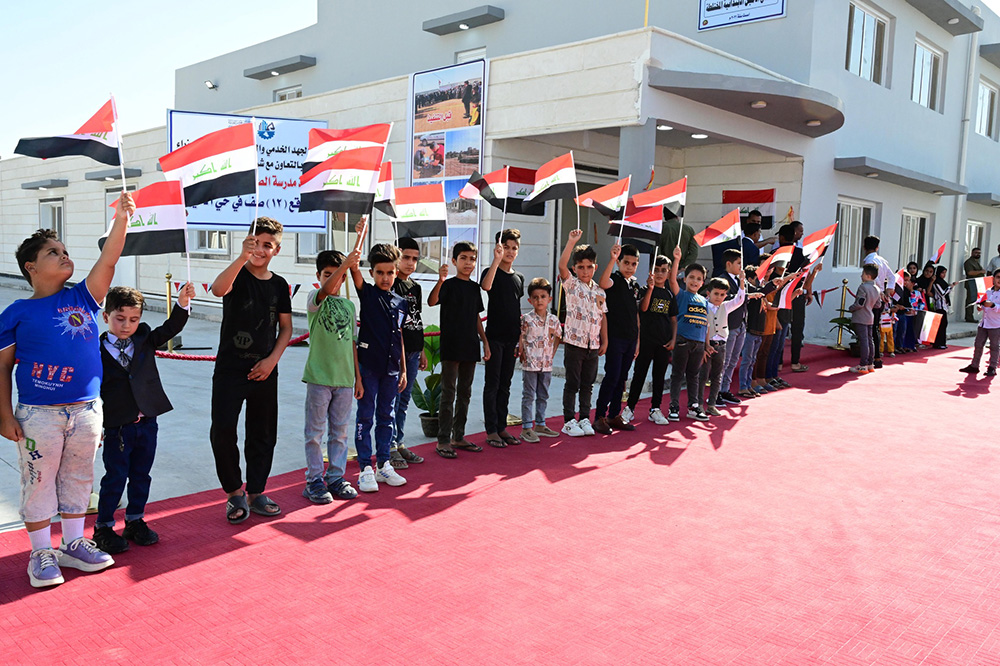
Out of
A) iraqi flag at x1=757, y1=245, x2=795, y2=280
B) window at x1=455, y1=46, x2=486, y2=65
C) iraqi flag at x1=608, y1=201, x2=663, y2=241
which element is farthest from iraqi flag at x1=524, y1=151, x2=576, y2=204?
window at x1=455, y1=46, x2=486, y2=65

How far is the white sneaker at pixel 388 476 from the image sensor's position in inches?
204

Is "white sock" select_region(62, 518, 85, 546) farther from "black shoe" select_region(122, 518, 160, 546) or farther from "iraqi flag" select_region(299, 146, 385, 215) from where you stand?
"iraqi flag" select_region(299, 146, 385, 215)

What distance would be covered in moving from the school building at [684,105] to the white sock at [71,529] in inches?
273

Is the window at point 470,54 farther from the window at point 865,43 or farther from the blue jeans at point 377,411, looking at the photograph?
the blue jeans at point 377,411

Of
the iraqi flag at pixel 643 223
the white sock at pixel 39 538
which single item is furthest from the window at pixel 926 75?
the white sock at pixel 39 538

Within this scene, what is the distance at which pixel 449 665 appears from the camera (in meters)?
2.95

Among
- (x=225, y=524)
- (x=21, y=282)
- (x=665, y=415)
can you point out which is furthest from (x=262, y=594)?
(x=21, y=282)

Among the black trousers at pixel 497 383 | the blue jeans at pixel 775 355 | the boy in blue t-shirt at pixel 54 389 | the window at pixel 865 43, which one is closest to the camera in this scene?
the boy in blue t-shirt at pixel 54 389

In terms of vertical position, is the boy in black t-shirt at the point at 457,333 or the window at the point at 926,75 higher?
the window at the point at 926,75

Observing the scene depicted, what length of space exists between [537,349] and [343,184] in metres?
2.18

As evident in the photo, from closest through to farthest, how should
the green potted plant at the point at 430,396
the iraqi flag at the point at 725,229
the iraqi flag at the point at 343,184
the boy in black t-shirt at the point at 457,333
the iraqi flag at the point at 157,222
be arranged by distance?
the iraqi flag at the point at 157,222
the iraqi flag at the point at 343,184
the boy in black t-shirt at the point at 457,333
the green potted plant at the point at 430,396
the iraqi flag at the point at 725,229

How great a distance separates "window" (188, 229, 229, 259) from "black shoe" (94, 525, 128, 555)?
14.3 m

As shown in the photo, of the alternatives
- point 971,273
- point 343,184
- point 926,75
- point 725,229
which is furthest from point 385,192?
point 971,273

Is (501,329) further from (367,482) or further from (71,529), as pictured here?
(71,529)
